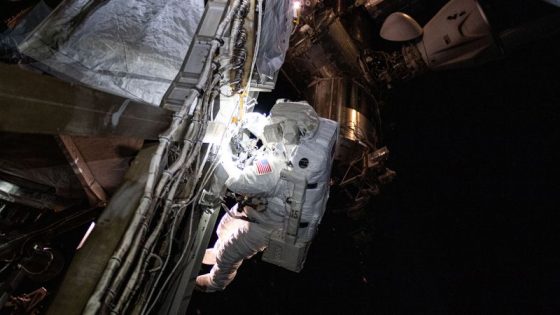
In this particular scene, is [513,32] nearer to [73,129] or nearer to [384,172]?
[384,172]

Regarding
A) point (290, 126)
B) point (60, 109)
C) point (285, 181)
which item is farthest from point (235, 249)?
point (60, 109)

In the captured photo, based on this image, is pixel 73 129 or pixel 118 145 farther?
pixel 118 145

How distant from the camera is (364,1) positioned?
10.7m

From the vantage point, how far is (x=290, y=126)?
378cm

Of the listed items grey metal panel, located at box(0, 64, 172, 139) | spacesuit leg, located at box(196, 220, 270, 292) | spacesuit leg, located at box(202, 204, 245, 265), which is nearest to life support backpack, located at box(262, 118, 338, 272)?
spacesuit leg, located at box(196, 220, 270, 292)

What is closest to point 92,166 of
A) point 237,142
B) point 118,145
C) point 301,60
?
point 118,145

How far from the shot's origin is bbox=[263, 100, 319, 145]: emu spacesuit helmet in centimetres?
378

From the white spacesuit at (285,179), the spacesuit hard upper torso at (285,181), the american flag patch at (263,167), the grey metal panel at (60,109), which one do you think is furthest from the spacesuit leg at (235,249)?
the grey metal panel at (60,109)

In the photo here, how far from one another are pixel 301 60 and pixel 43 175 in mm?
7815

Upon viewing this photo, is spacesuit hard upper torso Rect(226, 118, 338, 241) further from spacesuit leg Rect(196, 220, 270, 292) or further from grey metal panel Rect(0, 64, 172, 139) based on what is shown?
grey metal panel Rect(0, 64, 172, 139)

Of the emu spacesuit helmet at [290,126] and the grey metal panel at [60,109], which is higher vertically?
the grey metal panel at [60,109]

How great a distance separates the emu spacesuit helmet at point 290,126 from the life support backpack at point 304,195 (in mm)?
121

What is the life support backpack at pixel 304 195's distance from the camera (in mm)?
3680

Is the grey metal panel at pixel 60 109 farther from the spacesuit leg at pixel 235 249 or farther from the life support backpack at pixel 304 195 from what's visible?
the spacesuit leg at pixel 235 249
